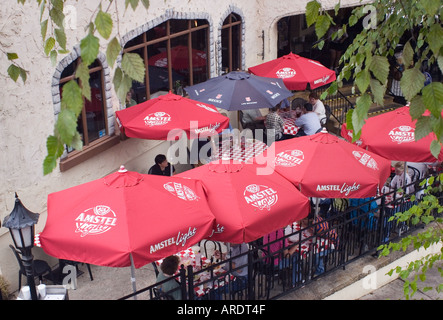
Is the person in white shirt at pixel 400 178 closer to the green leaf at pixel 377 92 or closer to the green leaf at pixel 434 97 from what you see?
the green leaf at pixel 377 92

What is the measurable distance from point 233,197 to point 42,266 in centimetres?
317

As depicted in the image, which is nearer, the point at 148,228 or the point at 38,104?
the point at 148,228

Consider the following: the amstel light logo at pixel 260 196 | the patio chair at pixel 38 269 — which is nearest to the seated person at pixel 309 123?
the amstel light logo at pixel 260 196

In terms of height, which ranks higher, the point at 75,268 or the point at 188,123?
the point at 188,123

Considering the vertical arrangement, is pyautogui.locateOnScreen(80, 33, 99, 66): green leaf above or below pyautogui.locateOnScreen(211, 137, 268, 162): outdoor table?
above

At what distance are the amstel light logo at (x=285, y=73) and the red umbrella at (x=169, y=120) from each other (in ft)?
11.1

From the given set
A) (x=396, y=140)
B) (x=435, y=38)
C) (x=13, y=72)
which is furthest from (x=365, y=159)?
(x=13, y=72)

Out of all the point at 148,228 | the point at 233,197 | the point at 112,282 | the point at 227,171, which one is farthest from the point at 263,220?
the point at 112,282

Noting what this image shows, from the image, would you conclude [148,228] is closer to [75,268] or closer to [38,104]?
[75,268]

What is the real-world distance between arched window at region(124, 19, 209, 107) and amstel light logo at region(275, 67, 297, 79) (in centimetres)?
198

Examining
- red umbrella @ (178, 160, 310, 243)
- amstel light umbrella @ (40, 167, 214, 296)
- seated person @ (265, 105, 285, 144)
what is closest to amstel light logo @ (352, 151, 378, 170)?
red umbrella @ (178, 160, 310, 243)

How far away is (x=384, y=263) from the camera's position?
25.9 feet

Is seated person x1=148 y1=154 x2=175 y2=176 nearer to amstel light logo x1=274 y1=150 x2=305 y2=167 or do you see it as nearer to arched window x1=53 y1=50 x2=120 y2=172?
arched window x1=53 y1=50 x2=120 y2=172

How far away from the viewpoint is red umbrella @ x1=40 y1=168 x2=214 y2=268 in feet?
16.7
